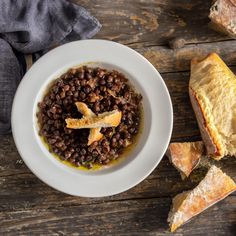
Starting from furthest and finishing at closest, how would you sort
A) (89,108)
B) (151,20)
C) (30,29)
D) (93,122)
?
(151,20), (30,29), (89,108), (93,122)

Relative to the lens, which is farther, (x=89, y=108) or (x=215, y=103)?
(x=215, y=103)

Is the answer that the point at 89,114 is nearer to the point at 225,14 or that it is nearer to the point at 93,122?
the point at 93,122

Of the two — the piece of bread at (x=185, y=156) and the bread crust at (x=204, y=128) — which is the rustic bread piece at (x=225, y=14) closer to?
the bread crust at (x=204, y=128)

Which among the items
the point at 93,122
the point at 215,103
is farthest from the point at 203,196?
the point at 93,122

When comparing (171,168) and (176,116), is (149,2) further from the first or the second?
(171,168)

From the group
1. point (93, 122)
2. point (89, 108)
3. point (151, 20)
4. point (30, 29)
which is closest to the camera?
point (93, 122)

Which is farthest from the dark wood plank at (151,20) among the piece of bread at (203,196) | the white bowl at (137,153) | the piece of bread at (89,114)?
the piece of bread at (203,196)

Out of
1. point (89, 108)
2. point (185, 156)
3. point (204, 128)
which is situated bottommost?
point (185, 156)
